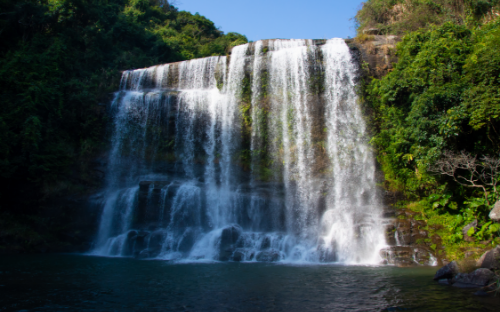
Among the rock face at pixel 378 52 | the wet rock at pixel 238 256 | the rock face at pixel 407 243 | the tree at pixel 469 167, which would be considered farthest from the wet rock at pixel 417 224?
the rock face at pixel 378 52

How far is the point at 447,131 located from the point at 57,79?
69.6 ft

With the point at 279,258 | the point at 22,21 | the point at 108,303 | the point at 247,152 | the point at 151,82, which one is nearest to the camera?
the point at 108,303

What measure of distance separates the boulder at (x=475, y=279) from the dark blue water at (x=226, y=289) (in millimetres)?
549

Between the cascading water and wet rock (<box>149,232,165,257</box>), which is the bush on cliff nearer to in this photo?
the cascading water

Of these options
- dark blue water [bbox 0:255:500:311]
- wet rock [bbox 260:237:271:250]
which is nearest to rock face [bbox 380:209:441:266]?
dark blue water [bbox 0:255:500:311]

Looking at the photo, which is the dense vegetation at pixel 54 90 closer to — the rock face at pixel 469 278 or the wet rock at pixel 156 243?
the wet rock at pixel 156 243

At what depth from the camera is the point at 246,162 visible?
2000cm

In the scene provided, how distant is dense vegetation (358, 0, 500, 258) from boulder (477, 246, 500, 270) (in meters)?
3.30

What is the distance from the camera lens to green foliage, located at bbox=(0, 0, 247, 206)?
17844 millimetres

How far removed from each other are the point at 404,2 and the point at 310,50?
30.0ft

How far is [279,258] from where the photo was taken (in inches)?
575

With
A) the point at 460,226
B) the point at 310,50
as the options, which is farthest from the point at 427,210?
the point at 310,50

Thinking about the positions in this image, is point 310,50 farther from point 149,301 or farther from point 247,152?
point 149,301

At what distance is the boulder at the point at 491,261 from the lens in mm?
9039
